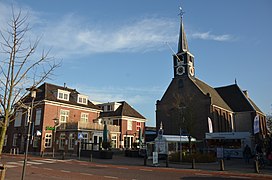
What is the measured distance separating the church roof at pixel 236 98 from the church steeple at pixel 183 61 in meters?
12.1

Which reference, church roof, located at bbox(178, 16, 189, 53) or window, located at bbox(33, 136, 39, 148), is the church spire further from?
window, located at bbox(33, 136, 39, 148)

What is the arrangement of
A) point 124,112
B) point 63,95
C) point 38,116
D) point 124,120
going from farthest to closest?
point 124,112 < point 124,120 < point 63,95 < point 38,116

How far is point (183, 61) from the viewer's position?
4756 centimetres

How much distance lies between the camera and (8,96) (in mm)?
7008

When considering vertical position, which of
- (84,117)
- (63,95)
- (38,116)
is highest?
(63,95)

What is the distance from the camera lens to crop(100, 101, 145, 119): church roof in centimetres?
4669

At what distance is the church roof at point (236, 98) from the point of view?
5038 centimetres

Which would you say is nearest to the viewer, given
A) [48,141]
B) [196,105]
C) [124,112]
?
[48,141]

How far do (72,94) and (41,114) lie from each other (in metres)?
7.39

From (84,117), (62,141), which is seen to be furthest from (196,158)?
(84,117)

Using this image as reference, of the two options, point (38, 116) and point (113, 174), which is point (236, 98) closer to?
point (38, 116)

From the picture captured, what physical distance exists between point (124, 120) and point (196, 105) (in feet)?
44.1

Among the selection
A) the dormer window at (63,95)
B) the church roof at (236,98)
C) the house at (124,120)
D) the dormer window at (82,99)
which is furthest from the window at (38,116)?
the church roof at (236,98)

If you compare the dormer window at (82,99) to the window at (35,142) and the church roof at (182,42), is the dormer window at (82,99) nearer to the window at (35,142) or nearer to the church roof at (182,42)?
the window at (35,142)
